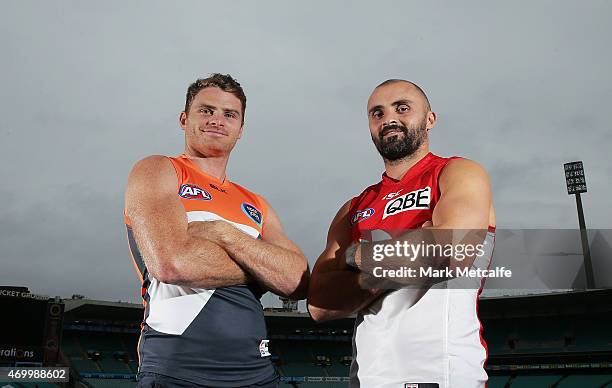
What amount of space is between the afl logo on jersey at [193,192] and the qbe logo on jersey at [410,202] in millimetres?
1102

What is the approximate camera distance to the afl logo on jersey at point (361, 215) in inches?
130

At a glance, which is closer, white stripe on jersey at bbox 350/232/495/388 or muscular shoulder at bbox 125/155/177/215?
white stripe on jersey at bbox 350/232/495/388

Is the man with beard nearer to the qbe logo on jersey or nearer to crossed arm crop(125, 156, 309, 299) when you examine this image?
the qbe logo on jersey

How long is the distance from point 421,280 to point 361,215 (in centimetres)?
70

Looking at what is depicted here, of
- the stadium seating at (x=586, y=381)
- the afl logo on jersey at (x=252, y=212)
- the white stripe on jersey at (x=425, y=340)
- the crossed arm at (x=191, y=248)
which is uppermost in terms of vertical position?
the afl logo on jersey at (x=252, y=212)

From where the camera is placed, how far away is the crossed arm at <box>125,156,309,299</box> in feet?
9.68

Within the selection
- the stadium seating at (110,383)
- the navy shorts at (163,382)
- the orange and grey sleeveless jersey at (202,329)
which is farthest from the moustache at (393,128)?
the stadium seating at (110,383)

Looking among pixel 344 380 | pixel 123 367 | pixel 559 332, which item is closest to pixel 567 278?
pixel 559 332

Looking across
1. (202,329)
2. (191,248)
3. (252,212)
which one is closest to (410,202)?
(252,212)

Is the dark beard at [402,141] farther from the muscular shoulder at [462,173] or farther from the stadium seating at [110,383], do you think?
the stadium seating at [110,383]

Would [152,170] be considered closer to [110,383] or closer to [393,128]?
[393,128]

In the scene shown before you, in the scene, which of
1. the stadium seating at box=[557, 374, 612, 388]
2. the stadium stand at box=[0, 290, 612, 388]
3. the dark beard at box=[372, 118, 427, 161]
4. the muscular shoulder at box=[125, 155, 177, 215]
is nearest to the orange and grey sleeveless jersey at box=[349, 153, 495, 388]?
the dark beard at box=[372, 118, 427, 161]

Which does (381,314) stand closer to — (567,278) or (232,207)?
(232,207)

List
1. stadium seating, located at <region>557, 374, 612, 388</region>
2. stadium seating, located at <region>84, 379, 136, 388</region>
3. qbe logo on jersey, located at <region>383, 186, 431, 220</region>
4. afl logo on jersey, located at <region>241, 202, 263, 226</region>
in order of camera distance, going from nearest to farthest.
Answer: qbe logo on jersey, located at <region>383, 186, 431, 220</region> → afl logo on jersey, located at <region>241, 202, 263, 226</region> → stadium seating, located at <region>557, 374, 612, 388</region> → stadium seating, located at <region>84, 379, 136, 388</region>
